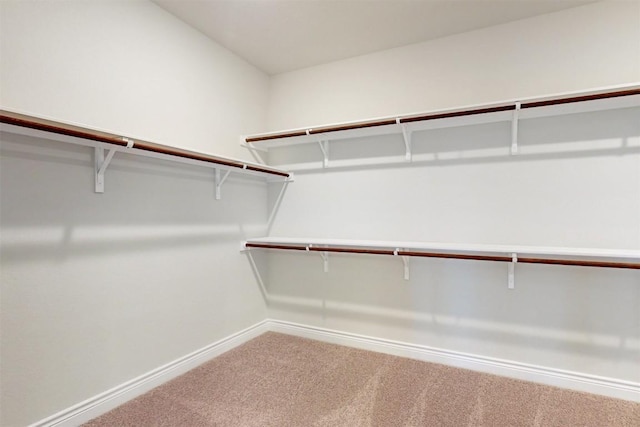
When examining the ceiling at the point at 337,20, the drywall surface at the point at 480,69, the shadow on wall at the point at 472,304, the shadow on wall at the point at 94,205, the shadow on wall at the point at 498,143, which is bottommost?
the shadow on wall at the point at 472,304

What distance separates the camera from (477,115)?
1.95m

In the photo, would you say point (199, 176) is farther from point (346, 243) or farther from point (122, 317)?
point (346, 243)

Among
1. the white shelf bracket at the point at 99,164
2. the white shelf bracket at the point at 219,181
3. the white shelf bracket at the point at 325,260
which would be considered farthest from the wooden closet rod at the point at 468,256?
the white shelf bracket at the point at 99,164

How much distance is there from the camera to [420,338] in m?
2.34

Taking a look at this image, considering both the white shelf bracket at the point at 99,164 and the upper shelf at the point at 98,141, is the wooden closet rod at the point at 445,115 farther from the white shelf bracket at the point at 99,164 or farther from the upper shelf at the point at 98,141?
the white shelf bracket at the point at 99,164

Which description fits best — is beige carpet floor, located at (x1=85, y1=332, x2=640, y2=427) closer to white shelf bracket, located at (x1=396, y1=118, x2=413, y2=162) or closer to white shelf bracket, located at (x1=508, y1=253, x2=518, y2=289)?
white shelf bracket, located at (x1=508, y1=253, x2=518, y2=289)

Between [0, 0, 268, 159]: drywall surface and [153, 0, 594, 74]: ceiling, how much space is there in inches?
7.2

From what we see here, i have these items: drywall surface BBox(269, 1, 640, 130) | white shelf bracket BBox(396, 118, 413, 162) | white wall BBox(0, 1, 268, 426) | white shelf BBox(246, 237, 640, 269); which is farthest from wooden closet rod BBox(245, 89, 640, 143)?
white shelf BBox(246, 237, 640, 269)

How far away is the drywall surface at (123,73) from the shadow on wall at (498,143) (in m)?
0.84

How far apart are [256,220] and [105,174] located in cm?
128

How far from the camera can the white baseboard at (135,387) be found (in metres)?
1.54

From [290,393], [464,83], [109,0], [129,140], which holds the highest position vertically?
[109,0]

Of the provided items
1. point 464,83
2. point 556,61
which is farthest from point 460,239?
point 556,61

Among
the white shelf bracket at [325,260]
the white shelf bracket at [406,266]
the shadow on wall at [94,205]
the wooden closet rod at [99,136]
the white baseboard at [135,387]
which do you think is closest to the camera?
the wooden closet rod at [99,136]
